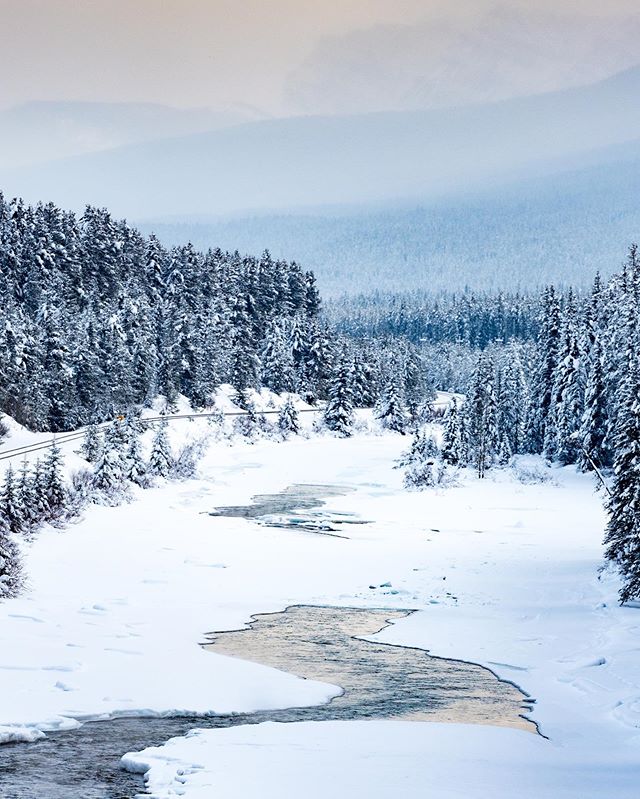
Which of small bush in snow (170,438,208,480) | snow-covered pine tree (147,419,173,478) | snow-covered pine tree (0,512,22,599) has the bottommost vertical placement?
small bush in snow (170,438,208,480)

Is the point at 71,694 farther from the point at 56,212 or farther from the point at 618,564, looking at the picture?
the point at 56,212

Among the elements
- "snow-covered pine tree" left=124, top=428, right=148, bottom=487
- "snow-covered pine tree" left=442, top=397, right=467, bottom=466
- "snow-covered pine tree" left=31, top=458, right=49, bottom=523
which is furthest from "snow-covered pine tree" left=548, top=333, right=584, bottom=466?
"snow-covered pine tree" left=31, top=458, right=49, bottom=523

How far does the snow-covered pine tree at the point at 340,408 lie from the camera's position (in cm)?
8574

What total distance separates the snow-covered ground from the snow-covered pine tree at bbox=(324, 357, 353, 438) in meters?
45.3

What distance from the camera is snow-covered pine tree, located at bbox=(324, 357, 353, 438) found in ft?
281

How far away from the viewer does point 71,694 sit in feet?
45.8

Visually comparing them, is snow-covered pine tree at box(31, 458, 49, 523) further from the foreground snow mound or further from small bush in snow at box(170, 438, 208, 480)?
the foreground snow mound

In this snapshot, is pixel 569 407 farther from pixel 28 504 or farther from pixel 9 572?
pixel 9 572

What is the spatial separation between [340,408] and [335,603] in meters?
64.2

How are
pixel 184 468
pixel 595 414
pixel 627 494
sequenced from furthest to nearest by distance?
pixel 595 414 < pixel 184 468 < pixel 627 494

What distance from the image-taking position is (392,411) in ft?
305

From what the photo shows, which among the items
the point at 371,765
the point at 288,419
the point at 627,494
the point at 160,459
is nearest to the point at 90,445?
the point at 160,459

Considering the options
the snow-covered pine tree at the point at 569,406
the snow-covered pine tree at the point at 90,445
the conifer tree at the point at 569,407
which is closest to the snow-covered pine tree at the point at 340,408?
the snow-covered pine tree at the point at 569,406

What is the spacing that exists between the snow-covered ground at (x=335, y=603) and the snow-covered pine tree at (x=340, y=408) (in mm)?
45344
